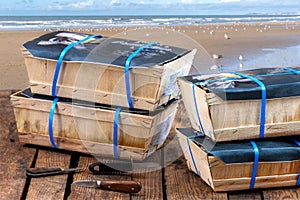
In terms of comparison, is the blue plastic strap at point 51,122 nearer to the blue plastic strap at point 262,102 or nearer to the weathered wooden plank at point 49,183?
the weathered wooden plank at point 49,183

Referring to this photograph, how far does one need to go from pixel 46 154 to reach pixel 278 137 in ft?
4.36

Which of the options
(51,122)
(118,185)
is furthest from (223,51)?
(118,185)

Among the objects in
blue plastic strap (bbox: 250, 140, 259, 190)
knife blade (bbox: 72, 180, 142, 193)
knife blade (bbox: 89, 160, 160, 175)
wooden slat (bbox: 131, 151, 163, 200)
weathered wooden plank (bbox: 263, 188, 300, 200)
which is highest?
blue plastic strap (bbox: 250, 140, 259, 190)

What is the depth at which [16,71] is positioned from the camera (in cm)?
1004

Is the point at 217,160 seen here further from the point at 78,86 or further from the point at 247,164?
the point at 78,86

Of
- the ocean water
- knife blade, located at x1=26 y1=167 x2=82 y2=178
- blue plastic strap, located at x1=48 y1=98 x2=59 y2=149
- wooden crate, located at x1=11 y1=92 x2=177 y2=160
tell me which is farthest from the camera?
the ocean water

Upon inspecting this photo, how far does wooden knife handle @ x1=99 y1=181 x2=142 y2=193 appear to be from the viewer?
88.0 inches

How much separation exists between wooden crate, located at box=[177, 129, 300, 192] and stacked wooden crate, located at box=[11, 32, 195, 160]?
34cm

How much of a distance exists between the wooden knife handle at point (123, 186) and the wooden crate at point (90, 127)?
1.05ft

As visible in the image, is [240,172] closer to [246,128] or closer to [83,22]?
[246,128]

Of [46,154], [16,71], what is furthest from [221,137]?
[16,71]

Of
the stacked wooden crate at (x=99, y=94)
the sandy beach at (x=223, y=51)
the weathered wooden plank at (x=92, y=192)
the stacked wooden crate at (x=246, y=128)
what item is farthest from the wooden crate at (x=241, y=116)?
the sandy beach at (x=223, y=51)

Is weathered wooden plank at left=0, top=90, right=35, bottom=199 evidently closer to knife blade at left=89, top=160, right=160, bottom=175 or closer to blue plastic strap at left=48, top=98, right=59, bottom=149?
blue plastic strap at left=48, top=98, right=59, bottom=149

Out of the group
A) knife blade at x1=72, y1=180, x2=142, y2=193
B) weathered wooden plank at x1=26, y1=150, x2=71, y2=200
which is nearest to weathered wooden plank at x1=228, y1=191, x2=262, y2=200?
knife blade at x1=72, y1=180, x2=142, y2=193
